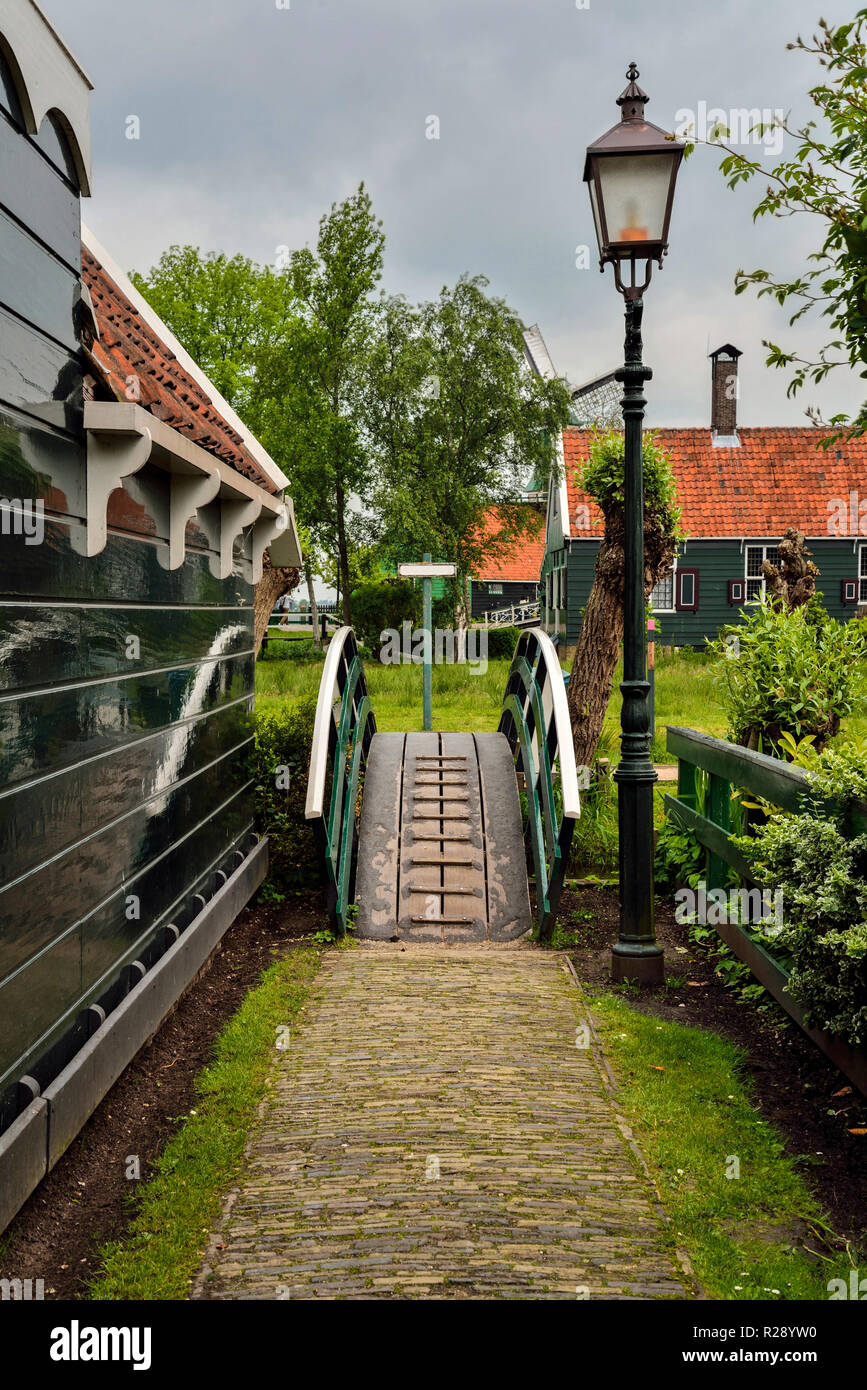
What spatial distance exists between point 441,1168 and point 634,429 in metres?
3.98

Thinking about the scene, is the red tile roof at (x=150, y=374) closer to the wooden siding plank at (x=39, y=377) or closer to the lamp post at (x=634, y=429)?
the wooden siding plank at (x=39, y=377)

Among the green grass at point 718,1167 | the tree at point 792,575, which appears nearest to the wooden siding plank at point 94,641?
the green grass at point 718,1167

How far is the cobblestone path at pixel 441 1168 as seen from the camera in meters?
3.27

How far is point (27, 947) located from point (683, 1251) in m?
2.29

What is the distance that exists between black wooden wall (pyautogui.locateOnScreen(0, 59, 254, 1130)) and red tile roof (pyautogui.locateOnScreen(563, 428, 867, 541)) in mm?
24894

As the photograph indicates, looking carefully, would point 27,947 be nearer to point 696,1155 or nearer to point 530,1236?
point 530,1236

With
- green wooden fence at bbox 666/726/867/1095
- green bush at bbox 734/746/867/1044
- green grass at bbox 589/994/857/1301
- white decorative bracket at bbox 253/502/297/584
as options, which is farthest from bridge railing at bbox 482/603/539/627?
green bush at bbox 734/746/867/1044

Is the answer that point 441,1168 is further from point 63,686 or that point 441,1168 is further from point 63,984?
point 63,686

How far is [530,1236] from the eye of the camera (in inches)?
137

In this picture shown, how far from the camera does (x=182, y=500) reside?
5.61m

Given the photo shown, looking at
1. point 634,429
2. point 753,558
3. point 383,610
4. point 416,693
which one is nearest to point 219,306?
point 383,610

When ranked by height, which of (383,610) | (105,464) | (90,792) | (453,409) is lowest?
(90,792)
